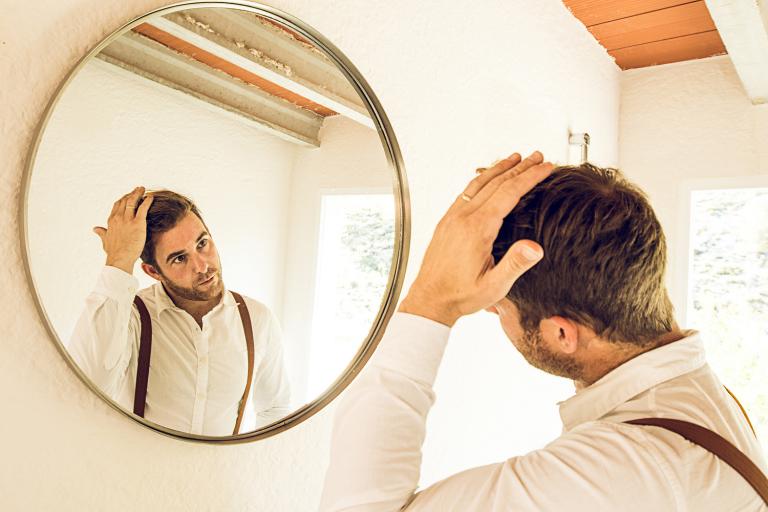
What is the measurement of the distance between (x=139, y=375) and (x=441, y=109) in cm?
93

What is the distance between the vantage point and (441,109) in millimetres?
1465

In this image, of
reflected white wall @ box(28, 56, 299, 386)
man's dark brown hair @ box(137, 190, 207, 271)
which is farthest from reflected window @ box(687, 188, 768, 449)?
man's dark brown hair @ box(137, 190, 207, 271)

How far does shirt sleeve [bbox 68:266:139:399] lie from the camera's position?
29.2 inches

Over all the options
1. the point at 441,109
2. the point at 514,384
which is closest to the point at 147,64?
the point at 441,109

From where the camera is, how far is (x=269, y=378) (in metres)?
0.98

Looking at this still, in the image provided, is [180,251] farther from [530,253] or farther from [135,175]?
[530,253]

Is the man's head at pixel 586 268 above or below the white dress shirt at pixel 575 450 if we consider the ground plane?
above

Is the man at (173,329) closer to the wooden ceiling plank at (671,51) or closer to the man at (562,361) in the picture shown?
the man at (562,361)

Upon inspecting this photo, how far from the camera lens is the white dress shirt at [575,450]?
0.70 metres

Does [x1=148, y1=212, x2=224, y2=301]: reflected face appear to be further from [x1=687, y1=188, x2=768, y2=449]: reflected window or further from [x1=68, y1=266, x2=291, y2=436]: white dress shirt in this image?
[x1=687, y1=188, x2=768, y2=449]: reflected window

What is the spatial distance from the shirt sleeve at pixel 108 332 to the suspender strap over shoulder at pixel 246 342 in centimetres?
17

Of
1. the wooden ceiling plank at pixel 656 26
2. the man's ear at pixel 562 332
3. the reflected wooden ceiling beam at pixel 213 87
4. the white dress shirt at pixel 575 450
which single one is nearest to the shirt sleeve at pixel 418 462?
the white dress shirt at pixel 575 450

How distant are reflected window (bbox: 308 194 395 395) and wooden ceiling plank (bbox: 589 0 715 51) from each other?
1572 millimetres

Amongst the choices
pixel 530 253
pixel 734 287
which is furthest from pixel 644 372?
pixel 734 287
